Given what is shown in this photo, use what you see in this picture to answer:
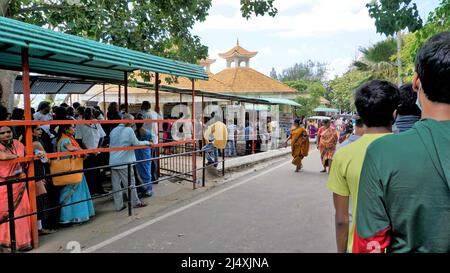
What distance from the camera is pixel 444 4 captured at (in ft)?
19.5

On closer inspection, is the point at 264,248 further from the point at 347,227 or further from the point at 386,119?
the point at 386,119

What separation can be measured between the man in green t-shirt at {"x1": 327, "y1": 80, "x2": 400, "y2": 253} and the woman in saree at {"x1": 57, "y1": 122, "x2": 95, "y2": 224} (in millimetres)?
4240

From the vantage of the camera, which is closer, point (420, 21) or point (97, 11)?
point (420, 21)

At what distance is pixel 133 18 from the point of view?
8617 mm

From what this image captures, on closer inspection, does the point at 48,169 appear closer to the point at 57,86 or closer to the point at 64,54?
the point at 64,54

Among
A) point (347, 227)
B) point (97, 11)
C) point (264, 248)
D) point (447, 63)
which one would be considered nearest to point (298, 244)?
point (264, 248)

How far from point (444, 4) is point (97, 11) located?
23.1 feet

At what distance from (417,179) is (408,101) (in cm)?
180

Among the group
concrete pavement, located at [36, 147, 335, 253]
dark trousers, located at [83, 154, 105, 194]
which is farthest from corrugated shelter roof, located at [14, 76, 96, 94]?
concrete pavement, located at [36, 147, 335, 253]

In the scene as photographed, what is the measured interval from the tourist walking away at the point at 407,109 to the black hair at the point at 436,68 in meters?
1.55

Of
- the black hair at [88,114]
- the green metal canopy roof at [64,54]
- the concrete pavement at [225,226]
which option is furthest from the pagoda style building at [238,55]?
the black hair at [88,114]

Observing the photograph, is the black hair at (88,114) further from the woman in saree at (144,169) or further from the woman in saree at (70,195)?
the woman in saree at (70,195)

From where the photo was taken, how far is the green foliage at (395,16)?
5102 millimetres
